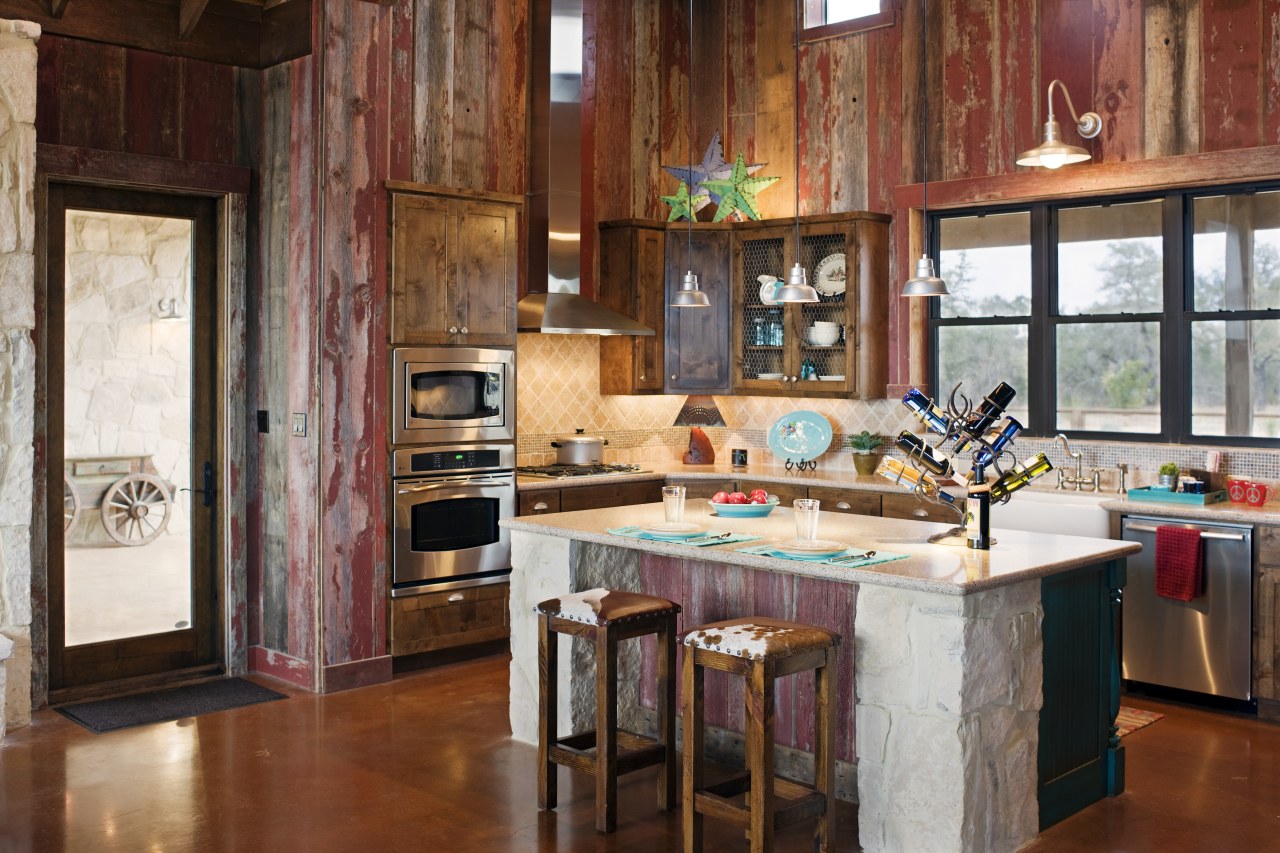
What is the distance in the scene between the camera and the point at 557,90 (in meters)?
6.95

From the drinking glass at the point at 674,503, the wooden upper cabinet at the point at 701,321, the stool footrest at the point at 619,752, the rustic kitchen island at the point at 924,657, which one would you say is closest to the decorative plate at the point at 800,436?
the wooden upper cabinet at the point at 701,321

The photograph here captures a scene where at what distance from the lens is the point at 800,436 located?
7.51 m

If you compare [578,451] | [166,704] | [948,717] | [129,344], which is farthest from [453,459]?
[948,717]

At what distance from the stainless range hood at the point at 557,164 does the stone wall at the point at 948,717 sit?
350 cm

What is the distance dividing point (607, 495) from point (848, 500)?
53.5 inches

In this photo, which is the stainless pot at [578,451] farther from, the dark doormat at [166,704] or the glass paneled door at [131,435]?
the dark doormat at [166,704]

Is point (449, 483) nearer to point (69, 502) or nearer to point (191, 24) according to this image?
point (69, 502)

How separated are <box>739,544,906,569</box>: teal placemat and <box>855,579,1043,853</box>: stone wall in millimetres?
99

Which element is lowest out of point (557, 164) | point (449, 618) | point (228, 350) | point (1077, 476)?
point (449, 618)

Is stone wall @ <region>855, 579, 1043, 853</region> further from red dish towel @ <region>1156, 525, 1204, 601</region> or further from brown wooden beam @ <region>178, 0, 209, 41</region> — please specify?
brown wooden beam @ <region>178, 0, 209, 41</region>

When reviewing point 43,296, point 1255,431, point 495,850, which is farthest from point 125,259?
point 1255,431

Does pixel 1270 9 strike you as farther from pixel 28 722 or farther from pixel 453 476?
pixel 28 722

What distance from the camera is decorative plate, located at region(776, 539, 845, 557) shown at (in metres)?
3.88

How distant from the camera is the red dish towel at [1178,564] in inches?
215
